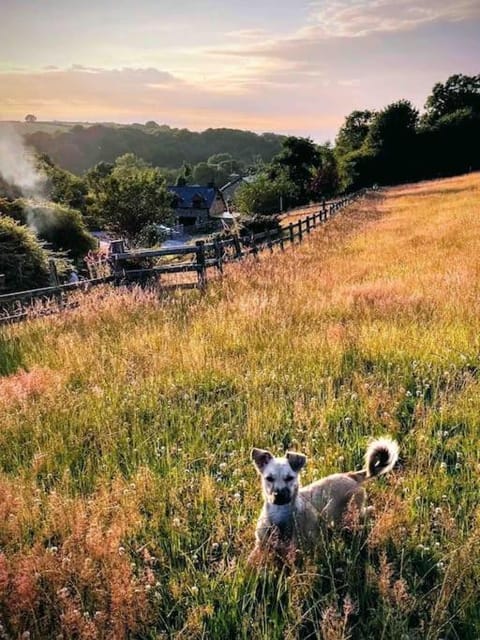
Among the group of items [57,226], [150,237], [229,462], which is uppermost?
[57,226]

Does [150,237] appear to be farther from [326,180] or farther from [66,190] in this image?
[326,180]

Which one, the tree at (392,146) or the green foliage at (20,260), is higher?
the tree at (392,146)

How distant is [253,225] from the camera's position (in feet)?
123

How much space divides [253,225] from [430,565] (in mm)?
35610

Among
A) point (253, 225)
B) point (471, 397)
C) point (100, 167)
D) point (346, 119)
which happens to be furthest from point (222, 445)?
point (100, 167)

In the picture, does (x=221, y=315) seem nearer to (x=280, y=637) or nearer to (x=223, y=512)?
(x=223, y=512)

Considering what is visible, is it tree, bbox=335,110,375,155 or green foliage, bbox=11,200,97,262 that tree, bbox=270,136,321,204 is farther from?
green foliage, bbox=11,200,97,262

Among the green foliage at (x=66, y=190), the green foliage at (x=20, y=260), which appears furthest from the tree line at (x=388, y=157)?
the green foliage at (x=20, y=260)

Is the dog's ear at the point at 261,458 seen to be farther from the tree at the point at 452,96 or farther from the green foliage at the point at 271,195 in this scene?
the tree at the point at 452,96

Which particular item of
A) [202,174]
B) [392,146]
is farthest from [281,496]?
[202,174]

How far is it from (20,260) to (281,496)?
16498 mm

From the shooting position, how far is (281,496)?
9.98 ft

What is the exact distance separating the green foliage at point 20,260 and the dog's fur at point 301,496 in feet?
52.5

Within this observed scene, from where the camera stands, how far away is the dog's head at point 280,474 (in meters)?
3.05
